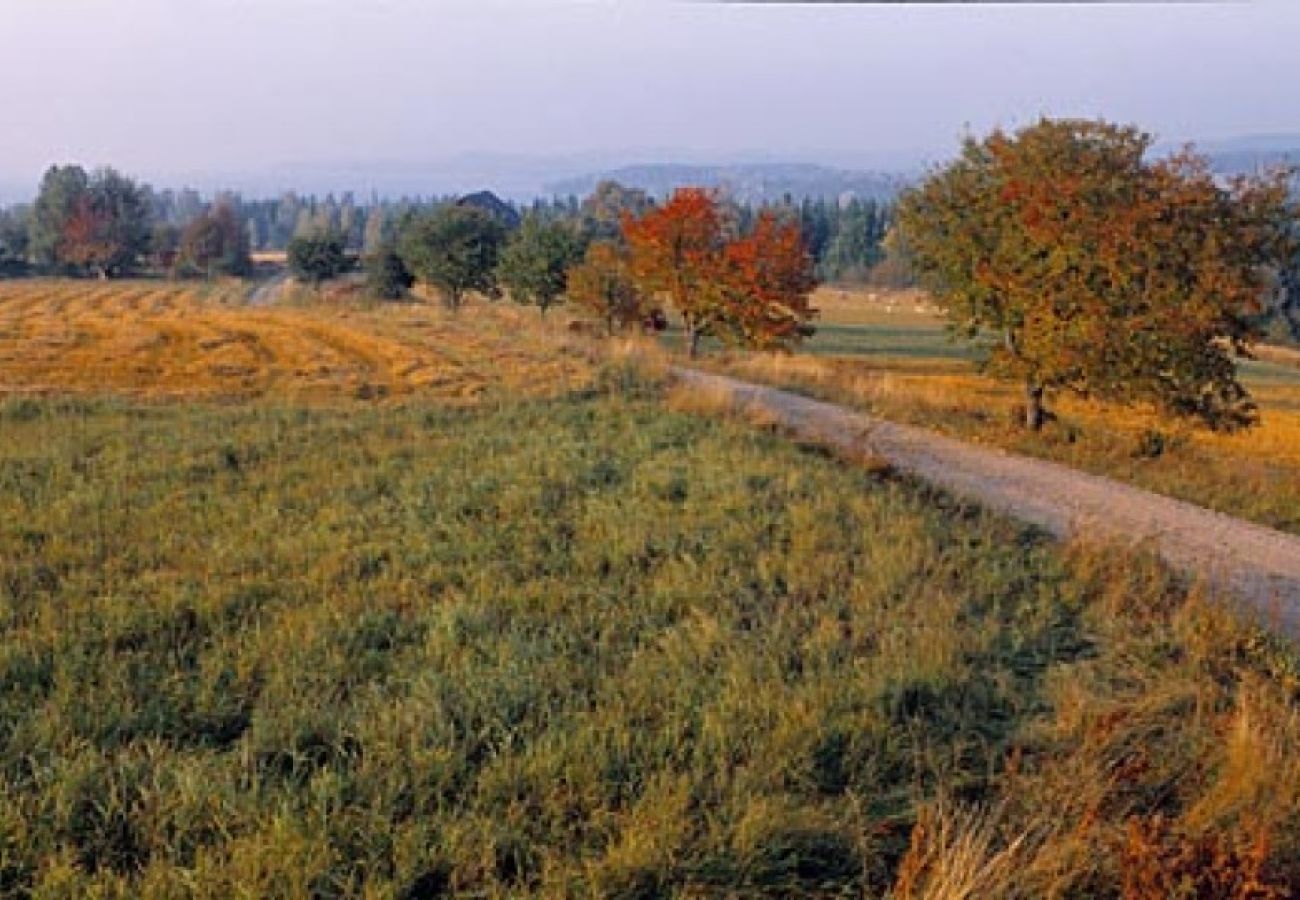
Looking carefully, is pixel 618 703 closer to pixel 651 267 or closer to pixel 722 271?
pixel 722 271

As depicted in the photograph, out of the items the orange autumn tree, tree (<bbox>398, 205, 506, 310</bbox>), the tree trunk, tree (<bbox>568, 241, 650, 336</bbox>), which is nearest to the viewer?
the tree trunk

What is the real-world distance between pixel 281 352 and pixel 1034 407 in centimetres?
3107

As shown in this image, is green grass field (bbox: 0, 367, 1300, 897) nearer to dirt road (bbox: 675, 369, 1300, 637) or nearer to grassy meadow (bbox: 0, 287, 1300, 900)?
grassy meadow (bbox: 0, 287, 1300, 900)

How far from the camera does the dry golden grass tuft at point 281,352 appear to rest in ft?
93.4

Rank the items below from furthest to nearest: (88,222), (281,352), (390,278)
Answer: (88,222) → (390,278) → (281,352)

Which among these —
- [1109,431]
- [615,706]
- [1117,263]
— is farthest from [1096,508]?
[1109,431]

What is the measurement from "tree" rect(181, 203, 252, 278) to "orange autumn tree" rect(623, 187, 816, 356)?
7580 cm

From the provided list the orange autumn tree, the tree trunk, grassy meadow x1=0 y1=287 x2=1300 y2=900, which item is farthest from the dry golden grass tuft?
grassy meadow x1=0 y1=287 x2=1300 y2=900

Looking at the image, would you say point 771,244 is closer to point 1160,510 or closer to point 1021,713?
point 1160,510

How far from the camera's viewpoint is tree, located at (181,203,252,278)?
104750mm

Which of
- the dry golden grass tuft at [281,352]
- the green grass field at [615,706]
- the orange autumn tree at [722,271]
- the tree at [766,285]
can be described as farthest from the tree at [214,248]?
the green grass field at [615,706]

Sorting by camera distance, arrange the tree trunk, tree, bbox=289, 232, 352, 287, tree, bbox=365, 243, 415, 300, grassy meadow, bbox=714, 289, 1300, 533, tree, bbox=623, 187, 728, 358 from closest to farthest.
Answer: grassy meadow, bbox=714, 289, 1300, 533 → the tree trunk → tree, bbox=623, 187, 728, 358 → tree, bbox=365, 243, 415, 300 → tree, bbox=289, 232, 352, 287

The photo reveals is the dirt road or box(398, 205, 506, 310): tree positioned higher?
box(398, 205, 506, 310): tree

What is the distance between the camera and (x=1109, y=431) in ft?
68.1
